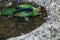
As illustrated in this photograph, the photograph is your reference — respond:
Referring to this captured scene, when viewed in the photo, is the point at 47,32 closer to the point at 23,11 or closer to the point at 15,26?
the point at 15,26

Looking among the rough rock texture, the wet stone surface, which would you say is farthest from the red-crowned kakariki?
the rough rock texture

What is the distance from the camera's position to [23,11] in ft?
11.6

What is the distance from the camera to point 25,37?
9.01 ft

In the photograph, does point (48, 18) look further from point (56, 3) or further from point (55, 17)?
point (56, 3)

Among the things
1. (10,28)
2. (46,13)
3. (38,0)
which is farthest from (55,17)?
(38,0)

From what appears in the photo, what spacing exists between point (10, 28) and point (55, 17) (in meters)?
0.64

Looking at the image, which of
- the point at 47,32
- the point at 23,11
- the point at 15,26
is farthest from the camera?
the point at 23,11

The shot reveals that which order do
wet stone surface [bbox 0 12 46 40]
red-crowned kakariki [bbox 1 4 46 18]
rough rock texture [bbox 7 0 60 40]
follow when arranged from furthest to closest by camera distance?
1. red-crowned kakariki [bbox 1 4 46 18]
2. wet stone surface [bbox 0 12 46 40]
3. rough rock texture [bbox 7 0 60 40]

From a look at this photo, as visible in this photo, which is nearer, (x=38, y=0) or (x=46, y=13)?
(x=46, y=13)

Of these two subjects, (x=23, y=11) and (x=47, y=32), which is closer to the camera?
(x=47, y=32)

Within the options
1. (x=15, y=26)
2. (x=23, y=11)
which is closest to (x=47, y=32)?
(x=15, y=26)

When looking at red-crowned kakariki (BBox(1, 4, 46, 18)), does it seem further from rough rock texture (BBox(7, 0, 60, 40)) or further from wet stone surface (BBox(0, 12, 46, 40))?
rough rock texture (BBox(7, 0, 60, 40))

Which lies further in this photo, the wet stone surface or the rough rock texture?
the wet stone surface

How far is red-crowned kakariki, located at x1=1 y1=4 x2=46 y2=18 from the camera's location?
346 centimetres
